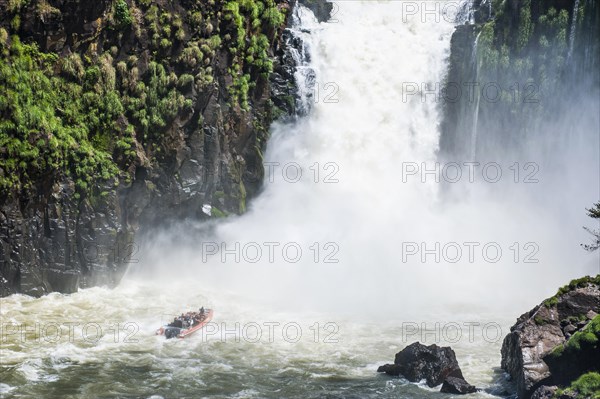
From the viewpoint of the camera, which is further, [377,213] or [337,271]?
[377,213]

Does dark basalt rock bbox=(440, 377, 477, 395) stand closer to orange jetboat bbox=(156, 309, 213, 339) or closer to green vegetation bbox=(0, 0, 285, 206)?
orange jetboat bbox=(156, 309, 213, 339)

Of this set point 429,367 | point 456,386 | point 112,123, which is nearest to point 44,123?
point 112,123

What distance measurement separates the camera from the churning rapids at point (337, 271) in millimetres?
21406

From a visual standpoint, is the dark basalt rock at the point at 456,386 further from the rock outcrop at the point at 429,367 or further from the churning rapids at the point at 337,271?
the churning rapids at the point at 337,271

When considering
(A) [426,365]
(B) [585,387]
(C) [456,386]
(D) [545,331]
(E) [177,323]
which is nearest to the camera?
(B) [585,387]

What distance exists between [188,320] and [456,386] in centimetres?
959

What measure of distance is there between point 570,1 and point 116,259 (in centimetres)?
2458

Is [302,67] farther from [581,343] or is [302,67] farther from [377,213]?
[581,343]

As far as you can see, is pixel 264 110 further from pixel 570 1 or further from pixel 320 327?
pixel 570 1

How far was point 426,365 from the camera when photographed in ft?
68.5

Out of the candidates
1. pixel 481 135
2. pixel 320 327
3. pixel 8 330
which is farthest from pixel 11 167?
pixel 481 135

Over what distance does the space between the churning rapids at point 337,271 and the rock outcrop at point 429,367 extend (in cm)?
41

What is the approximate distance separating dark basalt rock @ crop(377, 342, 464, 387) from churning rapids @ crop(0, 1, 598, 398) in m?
0.44

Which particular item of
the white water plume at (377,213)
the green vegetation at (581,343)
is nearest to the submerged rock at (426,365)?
the green vegetation at (581,343)
